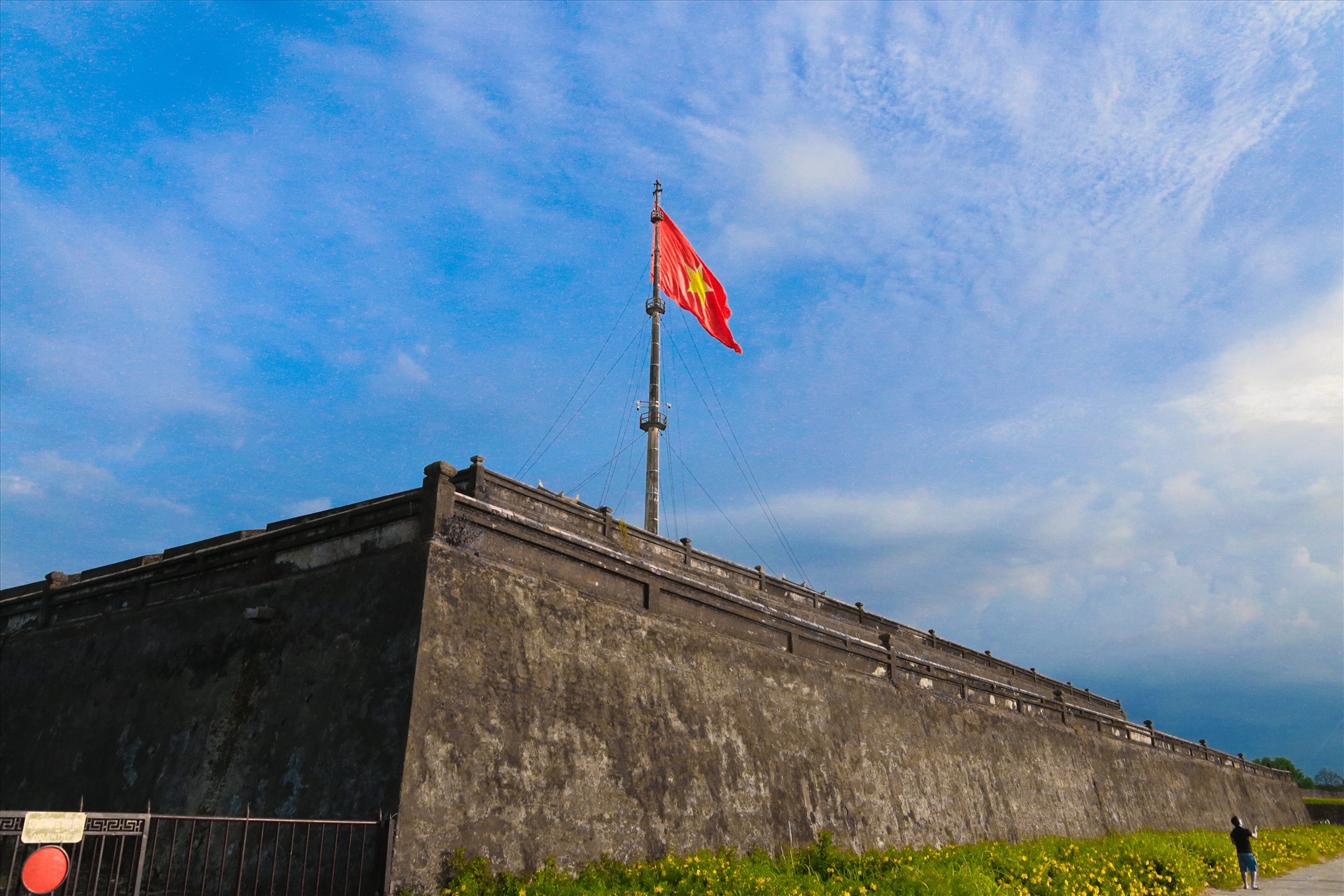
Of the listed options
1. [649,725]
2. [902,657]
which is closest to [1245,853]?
[902,657]

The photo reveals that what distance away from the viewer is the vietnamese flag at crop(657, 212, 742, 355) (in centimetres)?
2908

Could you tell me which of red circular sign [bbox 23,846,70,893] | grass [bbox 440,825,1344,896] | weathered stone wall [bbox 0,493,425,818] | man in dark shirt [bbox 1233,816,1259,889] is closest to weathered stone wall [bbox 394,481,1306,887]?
grass [bbox 440,825,1344,896]

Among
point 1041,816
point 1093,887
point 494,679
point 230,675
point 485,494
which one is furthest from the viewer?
point 1041,816

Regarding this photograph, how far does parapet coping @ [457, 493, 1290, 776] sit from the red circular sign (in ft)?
21.6

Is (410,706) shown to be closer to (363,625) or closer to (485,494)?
(363,625)

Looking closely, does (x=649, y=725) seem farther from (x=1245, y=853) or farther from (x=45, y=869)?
(x=1245, y=853)

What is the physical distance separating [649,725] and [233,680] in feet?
19.9

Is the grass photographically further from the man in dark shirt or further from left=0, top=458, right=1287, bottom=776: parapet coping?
left=0, top=458, right=1287, bottom=776: parapet coping

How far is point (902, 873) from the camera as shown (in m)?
13.9

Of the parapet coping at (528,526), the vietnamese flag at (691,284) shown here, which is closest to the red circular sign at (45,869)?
the parapet coping at (528,526)

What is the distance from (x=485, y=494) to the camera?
17203mm

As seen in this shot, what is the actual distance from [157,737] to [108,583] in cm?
422

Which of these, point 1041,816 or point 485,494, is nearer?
point 485,494

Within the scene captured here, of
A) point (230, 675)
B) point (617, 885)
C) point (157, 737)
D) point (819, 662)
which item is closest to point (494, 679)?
point (617, 885)
